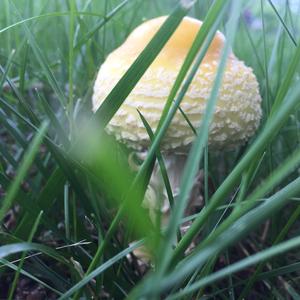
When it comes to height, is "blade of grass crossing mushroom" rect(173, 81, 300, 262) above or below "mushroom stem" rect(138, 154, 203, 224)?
above

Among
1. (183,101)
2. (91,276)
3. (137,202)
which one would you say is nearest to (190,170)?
(137,202)

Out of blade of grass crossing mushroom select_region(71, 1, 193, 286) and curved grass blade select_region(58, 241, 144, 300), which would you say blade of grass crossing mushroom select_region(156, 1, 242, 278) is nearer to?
blade of grass crossing mushroom select_region(71, 1, 193, 286)

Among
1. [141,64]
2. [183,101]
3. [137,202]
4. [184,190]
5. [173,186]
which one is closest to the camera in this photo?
[184,190]

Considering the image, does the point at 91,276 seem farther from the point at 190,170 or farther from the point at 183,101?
the point at 183,101

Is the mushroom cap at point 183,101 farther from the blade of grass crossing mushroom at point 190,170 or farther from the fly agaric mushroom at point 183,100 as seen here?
the blade of grass crossing mushroom at point 190,170

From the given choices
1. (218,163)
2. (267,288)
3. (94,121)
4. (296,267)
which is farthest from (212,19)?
(218,163)

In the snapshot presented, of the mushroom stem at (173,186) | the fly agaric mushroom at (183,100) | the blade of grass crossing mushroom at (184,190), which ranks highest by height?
the blade of grass crossing mushroom at (184,190)

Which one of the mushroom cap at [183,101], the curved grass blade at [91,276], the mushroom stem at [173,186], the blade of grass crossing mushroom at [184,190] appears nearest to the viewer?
the blade of grass crossing mushroom at [184,190]

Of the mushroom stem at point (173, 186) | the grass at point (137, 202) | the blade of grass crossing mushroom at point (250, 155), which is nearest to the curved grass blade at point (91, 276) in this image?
the grass at point (137, 202)

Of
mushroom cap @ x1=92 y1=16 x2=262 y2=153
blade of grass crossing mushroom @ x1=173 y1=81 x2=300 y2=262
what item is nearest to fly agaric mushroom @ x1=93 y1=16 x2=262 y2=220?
mushroom cap @ x1=92 y1=16 x2=262 y2=153

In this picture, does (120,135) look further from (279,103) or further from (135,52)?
(279,103)
